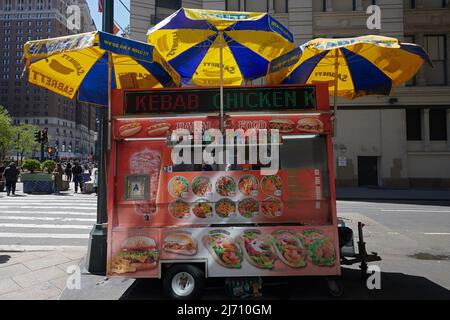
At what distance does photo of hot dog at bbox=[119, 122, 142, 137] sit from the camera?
177 inches

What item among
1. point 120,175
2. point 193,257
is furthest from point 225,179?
point 120,175

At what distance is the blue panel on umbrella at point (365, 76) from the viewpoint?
5.34 metres

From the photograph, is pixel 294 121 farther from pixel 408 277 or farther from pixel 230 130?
pixel 408 277

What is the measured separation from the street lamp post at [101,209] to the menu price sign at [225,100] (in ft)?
4.77

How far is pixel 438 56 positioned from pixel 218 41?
24249mm

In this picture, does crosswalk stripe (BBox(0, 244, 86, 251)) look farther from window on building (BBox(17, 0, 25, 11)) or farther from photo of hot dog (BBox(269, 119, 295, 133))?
window on building (BBox(17, 0, 25, 11))

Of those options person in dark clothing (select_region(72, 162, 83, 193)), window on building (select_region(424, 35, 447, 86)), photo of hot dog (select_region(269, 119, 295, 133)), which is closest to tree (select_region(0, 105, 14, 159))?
person in dark clothing (select_region(72, 162, 83, 193))

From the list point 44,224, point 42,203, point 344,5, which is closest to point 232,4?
point 344,5

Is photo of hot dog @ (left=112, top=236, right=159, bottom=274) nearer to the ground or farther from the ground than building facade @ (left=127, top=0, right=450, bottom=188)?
nearer to the ground

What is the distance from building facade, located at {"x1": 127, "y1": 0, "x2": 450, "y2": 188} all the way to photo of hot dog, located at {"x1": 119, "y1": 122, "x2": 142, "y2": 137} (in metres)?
20.4

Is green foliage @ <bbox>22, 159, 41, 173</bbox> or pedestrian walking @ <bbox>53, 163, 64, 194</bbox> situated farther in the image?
pedestrian walking @ <bbox>53, 163, 64, 194</bbox>

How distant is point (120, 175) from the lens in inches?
180

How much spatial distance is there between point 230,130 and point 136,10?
76.6 ft

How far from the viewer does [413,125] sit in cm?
2345
